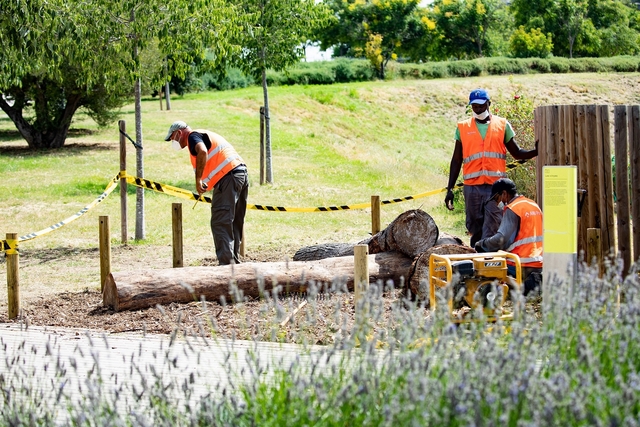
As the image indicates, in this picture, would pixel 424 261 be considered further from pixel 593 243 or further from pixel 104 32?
pixel 104 32

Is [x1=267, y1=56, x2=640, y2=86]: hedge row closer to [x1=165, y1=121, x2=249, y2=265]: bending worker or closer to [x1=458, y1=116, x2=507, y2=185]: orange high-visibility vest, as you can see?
[x1=165, y1=121, x2=249, y2=265]: bending worker

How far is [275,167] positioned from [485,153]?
48.9 feet

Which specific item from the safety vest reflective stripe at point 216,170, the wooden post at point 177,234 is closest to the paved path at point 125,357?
the wooden post at point 177,234

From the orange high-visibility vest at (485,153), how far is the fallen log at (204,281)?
144cm

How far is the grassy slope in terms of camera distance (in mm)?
14266

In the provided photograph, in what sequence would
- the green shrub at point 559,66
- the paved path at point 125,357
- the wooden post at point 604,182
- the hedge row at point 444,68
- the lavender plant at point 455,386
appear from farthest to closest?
the green shrub at point 559,66
the hedge row at point 444,68
the wooden post at point 604,182
the paved path at point 125,357
the lavender plant at point 455,386

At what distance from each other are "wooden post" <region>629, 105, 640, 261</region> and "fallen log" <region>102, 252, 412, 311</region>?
2.47 meters

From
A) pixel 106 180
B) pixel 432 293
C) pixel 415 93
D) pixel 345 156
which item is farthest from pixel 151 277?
pixel 415 93

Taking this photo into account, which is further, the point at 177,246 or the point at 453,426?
the point at 177,246

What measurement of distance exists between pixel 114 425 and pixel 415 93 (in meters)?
44.2

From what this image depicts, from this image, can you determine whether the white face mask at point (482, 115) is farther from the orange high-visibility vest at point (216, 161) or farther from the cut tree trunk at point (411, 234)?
the orange high-visibility vest at point (216, 161)

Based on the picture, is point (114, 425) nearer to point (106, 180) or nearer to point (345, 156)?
point (106, 180)

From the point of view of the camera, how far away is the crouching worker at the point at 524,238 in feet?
27.2

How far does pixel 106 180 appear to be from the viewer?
21.8 m
